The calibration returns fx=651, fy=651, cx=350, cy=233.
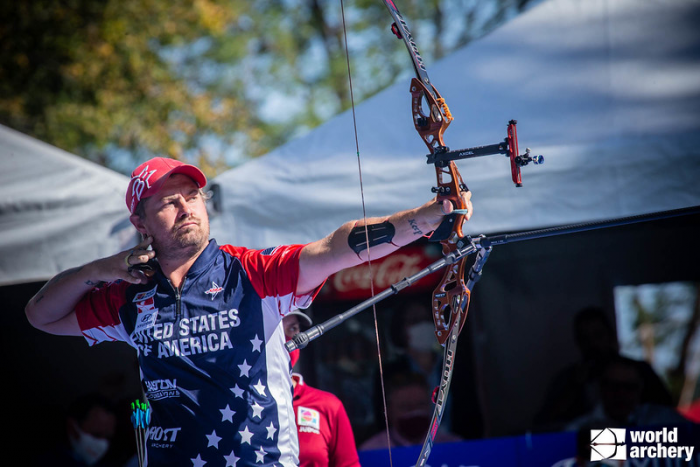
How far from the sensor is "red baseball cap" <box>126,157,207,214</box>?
2.13 metres

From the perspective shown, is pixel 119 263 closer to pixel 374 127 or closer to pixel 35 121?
pixel 374 127

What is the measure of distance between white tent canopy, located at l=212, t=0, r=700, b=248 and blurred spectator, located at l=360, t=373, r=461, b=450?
4.11 feet

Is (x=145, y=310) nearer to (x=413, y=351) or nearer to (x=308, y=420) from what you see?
(x=308, y=420)

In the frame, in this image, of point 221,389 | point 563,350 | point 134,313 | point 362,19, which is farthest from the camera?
point 362,19

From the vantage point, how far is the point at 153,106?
9219 millimetres

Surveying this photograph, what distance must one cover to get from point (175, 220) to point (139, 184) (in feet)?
0.61

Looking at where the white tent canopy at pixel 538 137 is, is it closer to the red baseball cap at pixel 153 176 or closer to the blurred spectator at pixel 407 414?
the red baseball cap at pixel 153 176

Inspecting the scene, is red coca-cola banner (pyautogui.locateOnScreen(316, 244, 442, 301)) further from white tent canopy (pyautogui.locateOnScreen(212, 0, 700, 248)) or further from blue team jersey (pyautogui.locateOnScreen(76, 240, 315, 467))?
blue team jersey (pyautogui.locateOnScreen(76, 240, 315, 467))

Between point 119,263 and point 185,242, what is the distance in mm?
221

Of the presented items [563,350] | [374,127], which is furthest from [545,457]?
[374,127]

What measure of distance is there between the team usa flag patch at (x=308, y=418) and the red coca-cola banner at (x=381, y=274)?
1388 mm

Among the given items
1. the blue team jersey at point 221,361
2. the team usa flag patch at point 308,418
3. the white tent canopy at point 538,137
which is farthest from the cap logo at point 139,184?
the team usa flag patch at point 308,418

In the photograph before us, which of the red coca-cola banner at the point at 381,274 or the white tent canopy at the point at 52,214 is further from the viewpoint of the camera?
the red coca-cola banner at the point at 381,274

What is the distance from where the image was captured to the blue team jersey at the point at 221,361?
196 cm
